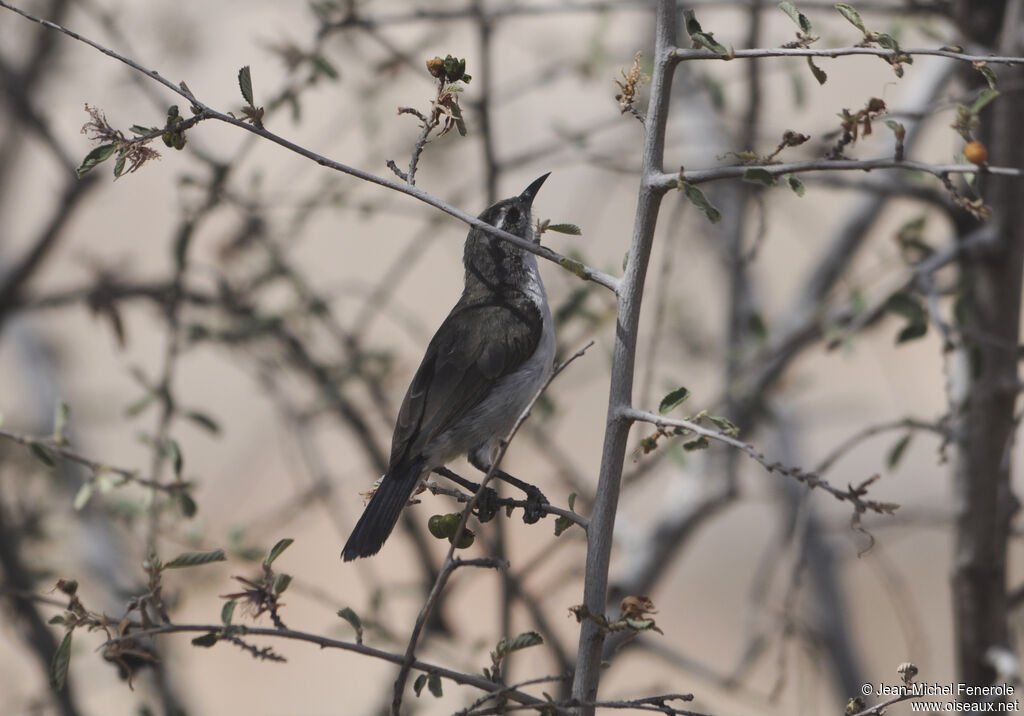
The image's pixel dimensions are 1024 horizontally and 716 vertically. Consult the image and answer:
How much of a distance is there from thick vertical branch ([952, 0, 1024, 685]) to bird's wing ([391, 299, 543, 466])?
1.42 meters

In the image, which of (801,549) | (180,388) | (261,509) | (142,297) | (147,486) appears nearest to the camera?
(147,486)

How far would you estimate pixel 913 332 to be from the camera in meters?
3.40

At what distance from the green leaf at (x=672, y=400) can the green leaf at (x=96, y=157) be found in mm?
1060

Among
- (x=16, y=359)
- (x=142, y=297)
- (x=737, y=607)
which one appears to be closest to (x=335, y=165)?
(x=142, y=297)

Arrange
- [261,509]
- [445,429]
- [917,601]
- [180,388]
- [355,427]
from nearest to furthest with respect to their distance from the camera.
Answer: [445,429], [355,427], [917,601], [261,509], [180,388]

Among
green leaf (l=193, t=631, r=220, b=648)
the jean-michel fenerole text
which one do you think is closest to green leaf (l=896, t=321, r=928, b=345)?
the jean-michel fenerole text

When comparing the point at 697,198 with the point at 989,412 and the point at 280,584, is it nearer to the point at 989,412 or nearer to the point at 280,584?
the point at 280,584

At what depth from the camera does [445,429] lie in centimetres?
325

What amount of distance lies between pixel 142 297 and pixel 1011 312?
309 centimetres

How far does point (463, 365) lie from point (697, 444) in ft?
4.90

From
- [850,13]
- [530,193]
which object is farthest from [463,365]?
[850,13]

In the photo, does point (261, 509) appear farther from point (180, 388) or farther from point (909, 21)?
point (909, 21)

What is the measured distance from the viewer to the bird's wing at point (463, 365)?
10.4 feet

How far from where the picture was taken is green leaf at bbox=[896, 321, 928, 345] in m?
3.35
